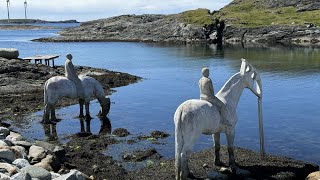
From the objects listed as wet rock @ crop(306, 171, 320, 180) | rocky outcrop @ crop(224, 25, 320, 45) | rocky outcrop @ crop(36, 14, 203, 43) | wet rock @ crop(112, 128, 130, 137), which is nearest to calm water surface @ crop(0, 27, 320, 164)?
wet rock @ crop(112, 128, 130, 137)

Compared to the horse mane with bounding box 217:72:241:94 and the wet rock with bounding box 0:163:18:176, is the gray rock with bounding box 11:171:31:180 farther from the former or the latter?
the horse mane with bounding box 217:72:241:94

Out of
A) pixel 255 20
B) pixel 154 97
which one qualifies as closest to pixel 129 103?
pixel 154 97

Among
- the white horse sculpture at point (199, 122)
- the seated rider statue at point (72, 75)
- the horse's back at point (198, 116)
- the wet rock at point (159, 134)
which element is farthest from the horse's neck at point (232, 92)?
the seated rider statue at point (72, 75)

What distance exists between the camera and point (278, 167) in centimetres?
2277

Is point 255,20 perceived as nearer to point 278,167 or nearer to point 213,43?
point 213,43

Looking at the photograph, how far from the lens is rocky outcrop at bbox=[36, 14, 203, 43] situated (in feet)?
485

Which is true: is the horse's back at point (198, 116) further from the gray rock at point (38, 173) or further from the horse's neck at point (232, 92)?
the gray rock at point (38, 173)

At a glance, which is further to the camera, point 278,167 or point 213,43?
Answer: point 213,43

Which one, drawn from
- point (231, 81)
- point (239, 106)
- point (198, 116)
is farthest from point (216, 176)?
point (239, 106)

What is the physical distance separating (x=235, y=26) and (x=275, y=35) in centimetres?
1411

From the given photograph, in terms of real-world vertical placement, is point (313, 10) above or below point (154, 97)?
above

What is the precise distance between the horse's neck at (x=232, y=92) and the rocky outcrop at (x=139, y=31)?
121 metres

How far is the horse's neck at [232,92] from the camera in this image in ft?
73.3

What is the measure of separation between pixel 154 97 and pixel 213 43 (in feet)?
300
